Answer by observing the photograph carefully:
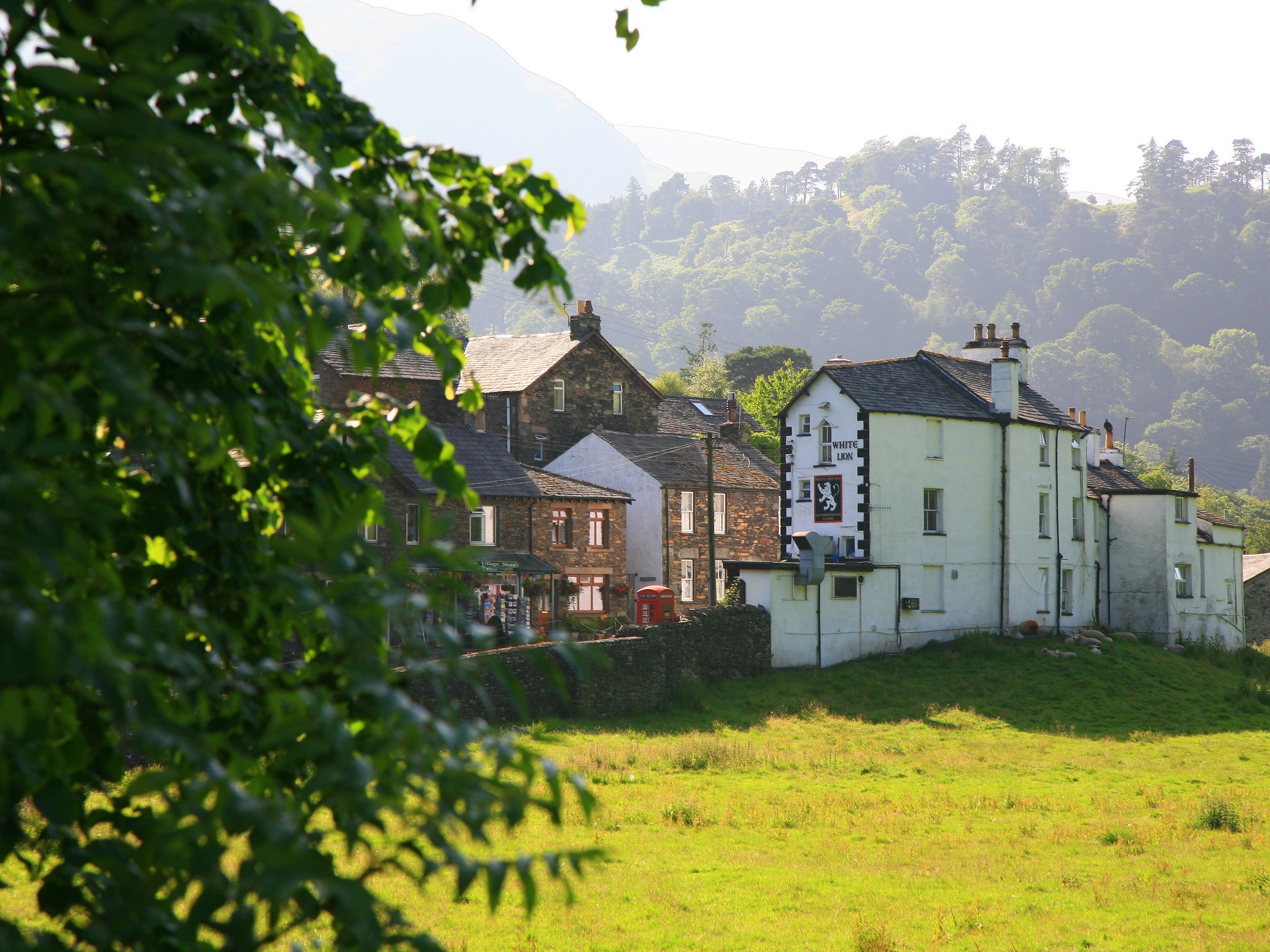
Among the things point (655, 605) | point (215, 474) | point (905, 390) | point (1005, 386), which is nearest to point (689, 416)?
point (655, 605)

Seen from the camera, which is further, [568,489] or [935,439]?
[568,489]

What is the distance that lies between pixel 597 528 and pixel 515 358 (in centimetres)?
1596

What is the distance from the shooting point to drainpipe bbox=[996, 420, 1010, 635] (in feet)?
132

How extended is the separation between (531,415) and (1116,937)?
1889 inches

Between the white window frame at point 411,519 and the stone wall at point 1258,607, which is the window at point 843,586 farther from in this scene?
the stone wall at point 1258,607

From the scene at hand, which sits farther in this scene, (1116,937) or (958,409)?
(958,409)

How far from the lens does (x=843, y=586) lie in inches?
1460

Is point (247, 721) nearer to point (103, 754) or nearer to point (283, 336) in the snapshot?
point (103, 754)

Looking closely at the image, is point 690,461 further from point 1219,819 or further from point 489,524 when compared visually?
point 1219,819

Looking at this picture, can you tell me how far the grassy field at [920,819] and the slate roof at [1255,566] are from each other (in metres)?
29.8

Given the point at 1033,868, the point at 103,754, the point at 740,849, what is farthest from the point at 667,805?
the point at 103,754

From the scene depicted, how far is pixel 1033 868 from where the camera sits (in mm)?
15922

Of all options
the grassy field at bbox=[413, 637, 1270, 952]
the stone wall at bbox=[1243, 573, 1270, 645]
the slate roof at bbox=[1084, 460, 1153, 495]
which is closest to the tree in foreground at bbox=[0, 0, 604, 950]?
the grassy field at bbox=[413, 637, 1270, 952]

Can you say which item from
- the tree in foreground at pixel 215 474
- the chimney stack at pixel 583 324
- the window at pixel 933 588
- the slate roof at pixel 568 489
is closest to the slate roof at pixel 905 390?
the window at pixel 933 588
